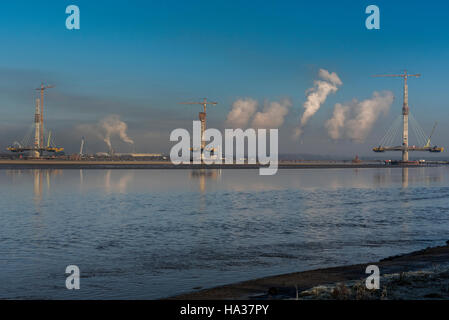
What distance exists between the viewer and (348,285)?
12867 millimetres

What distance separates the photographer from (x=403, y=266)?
16.4 metres

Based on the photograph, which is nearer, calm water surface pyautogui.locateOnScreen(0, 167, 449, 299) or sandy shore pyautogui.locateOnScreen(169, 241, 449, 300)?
sandy shore pyautogui.locateOnScreen(169, 241, 449, 300)

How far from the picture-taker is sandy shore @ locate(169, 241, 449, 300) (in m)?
11.5

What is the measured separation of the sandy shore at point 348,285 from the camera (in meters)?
11.5

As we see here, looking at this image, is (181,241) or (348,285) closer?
(348,285)

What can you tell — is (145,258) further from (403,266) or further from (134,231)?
(403,266)

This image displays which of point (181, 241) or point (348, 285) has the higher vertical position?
point (348, 285)

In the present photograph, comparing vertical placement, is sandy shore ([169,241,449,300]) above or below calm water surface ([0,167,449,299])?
above

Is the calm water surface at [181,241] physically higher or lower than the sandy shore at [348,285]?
lower

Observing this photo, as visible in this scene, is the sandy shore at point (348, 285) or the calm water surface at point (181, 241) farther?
the calm water surface at point (181, 241)
